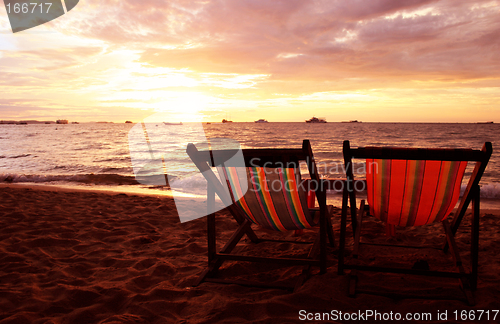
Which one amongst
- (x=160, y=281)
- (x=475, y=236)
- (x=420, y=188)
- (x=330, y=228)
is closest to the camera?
(x=475, y=236)

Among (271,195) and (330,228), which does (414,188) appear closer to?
(330,228)

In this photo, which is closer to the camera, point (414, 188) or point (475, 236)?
point (475, 236)

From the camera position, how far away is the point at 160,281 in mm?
2252

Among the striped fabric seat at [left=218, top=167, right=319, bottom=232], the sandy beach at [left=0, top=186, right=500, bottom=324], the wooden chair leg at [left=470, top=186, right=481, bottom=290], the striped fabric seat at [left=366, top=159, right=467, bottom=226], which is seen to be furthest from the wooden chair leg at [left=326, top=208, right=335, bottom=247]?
the wooden chair leg at [left=470, top=186, right=481, bottom=290]

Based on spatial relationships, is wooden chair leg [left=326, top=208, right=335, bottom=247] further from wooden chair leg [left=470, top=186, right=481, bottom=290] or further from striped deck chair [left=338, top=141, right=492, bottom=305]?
wooden chair leg [left=470, top=186, right=481, bottom=290]

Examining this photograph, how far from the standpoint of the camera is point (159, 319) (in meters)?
1.71

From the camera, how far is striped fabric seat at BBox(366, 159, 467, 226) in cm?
195

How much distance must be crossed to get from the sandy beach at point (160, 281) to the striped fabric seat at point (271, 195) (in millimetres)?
471

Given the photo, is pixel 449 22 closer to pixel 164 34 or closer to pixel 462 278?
pixel 164 34

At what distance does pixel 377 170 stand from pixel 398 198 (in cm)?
28

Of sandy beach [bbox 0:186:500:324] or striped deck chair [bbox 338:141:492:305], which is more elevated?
striped deck chair [bbox 338:141:492:305]

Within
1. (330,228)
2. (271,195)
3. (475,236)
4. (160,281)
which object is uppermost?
(271,195)

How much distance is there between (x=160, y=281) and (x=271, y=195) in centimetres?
112

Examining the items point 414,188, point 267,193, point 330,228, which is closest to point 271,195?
point 267,193
